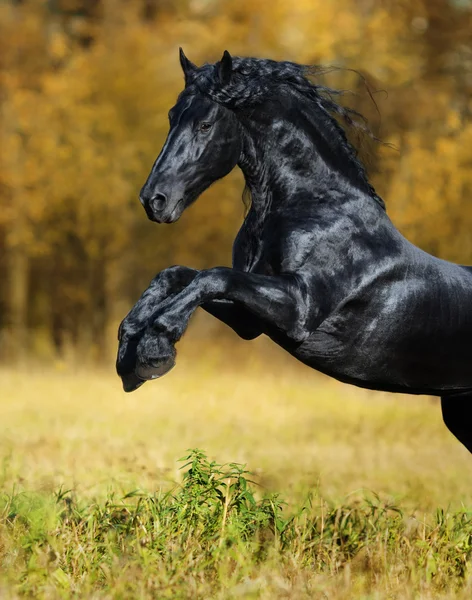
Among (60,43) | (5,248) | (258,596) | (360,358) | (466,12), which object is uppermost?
(466,12)

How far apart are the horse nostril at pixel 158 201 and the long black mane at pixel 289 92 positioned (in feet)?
1.86

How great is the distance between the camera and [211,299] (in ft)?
14.2

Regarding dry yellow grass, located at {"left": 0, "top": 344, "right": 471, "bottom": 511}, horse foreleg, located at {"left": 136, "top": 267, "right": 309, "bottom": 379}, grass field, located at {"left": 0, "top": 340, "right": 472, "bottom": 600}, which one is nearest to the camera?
horse foreleg, located at {"left": 136, "top": 267, "right": 309, "bottom": 379}

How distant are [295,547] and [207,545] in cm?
60

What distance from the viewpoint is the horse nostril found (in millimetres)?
4477

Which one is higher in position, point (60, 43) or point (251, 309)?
point (60, 43)

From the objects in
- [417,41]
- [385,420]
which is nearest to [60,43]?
[417,41]

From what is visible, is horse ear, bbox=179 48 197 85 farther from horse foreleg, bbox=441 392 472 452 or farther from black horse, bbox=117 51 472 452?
horse foreleg, bbox=441 392 472 452

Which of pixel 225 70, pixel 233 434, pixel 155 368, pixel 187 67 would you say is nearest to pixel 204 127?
pixel 225 70

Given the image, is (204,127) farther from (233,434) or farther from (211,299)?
(233,434)

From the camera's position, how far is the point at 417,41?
19.6 metres

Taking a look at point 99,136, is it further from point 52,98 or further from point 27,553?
point 27,553

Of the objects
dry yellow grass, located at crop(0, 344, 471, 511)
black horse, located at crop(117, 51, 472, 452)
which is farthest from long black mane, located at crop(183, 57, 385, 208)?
dry yellow grass, located at crop(0, 344, 471, 511)

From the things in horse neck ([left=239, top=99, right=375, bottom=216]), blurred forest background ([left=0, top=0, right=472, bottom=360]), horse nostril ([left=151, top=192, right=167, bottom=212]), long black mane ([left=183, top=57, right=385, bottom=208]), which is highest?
blurred forest background ([left=0, top=0, right=472, bottom=360])
